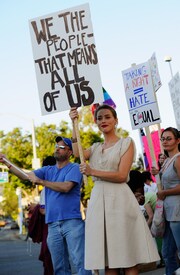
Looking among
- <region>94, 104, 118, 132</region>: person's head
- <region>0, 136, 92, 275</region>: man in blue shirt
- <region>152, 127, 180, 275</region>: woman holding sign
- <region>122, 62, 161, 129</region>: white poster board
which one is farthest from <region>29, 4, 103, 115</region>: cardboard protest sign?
<region>122, 62, 161, 129</region>: white poster board

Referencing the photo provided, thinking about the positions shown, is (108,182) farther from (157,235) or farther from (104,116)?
(157,235)

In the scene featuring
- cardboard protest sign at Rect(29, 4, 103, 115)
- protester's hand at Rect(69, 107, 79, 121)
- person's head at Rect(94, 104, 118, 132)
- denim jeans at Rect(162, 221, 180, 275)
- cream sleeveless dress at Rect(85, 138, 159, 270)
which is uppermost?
cardboard protest sign at Rect(29, 4, 103, 115)

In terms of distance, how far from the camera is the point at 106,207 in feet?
15.9

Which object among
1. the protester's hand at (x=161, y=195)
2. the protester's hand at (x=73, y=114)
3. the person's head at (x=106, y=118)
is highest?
the protester's hand at (x=73, y=114)

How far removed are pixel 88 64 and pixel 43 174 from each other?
1299mm

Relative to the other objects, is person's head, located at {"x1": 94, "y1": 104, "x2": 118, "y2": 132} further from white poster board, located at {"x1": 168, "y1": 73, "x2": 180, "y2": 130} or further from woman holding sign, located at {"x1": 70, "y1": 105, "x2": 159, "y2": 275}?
white poster board, located at {"x1": 168, "y1": 73, "x2": 180, "y2": 130}

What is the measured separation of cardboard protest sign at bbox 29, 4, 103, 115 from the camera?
19.6ft

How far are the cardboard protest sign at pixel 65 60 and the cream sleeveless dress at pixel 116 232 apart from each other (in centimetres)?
136

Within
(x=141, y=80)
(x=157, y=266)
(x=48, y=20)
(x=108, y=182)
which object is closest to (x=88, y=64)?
(x=48, y=20)

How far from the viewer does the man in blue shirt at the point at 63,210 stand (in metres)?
5.95

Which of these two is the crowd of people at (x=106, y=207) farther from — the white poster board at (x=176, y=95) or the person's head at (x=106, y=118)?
the white poster board at (x=176, y=95)

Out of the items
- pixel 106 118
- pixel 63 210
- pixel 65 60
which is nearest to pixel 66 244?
pixel 63 210

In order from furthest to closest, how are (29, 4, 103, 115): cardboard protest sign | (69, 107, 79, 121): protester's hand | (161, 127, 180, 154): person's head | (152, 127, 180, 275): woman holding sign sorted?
(161, 127, 180, 154): person's head → (29, 4, 103, 115): cardboard protest sign → (152, 127, 180, 275): woman holding sign → (69, 107, 79, 121): protester's hand

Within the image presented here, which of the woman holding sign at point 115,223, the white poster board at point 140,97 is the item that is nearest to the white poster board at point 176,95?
the white poster board at point 140,97
